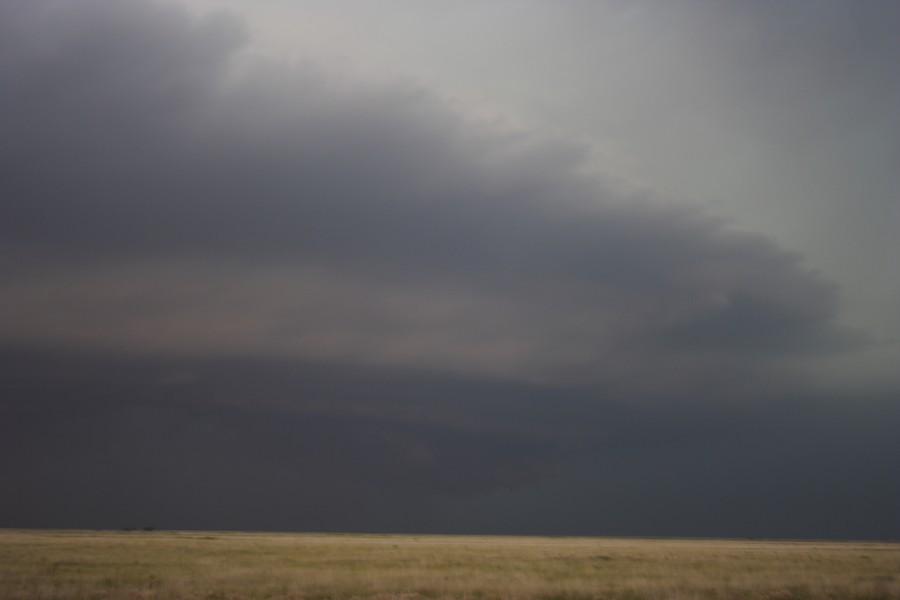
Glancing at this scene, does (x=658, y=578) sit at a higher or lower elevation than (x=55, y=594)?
lower

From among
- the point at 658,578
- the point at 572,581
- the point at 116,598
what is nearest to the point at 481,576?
the point at 572,581

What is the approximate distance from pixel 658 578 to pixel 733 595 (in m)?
7.25

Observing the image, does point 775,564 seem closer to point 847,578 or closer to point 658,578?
point 847,578

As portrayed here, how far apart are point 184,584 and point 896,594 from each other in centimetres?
3398

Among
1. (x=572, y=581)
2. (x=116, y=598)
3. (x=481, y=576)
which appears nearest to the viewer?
(x=116, y=598)

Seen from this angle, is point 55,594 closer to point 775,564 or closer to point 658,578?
point 658,578

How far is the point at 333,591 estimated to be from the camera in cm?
3294

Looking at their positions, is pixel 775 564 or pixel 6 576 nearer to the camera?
pixel 6 576

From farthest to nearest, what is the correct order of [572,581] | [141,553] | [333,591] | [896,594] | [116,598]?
[141,553] → [572,581] → [896,594] → [333,591] → [116,598]

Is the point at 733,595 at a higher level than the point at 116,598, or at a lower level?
lower

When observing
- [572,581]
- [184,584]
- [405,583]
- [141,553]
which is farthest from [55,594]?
[141,553]

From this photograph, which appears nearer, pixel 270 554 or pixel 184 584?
pixel 184 584

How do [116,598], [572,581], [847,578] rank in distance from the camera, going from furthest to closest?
1. [847,578]
2. [572,581]
3. [116,598]

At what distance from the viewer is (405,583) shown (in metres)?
36.6
